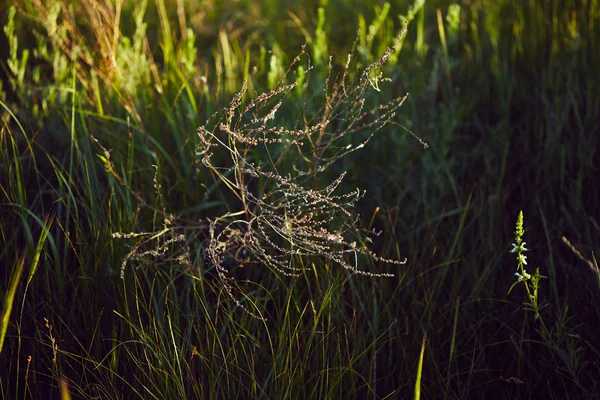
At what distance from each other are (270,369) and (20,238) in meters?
0.83

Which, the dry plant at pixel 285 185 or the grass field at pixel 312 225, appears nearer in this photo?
the grass field at pixel 312 225

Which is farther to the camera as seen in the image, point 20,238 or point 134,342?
point 20,238

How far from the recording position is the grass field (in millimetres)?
1526

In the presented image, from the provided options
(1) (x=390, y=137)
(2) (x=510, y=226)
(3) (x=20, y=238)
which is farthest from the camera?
(1) (x=390, y=137)

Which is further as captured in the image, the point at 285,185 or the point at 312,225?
the point at 285,185

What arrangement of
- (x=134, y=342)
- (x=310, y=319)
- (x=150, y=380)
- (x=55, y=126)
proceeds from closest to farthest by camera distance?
(x=150, y=380) < (x=134, y=342) < (x=310, y=319) < (x=55, y=126)

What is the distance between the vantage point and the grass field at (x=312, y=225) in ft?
5.01

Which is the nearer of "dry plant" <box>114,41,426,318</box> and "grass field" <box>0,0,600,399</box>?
"grass field" <box>0,0,600,399</box>

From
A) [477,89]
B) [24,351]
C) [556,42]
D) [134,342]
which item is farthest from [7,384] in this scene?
[556,42]

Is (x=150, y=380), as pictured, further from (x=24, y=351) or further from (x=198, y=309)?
(x=24, y=351)

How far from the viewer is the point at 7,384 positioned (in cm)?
146

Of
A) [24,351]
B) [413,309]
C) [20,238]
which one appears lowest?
[413,309]

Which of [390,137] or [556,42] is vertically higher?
[556,42]

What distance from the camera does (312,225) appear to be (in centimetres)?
185
